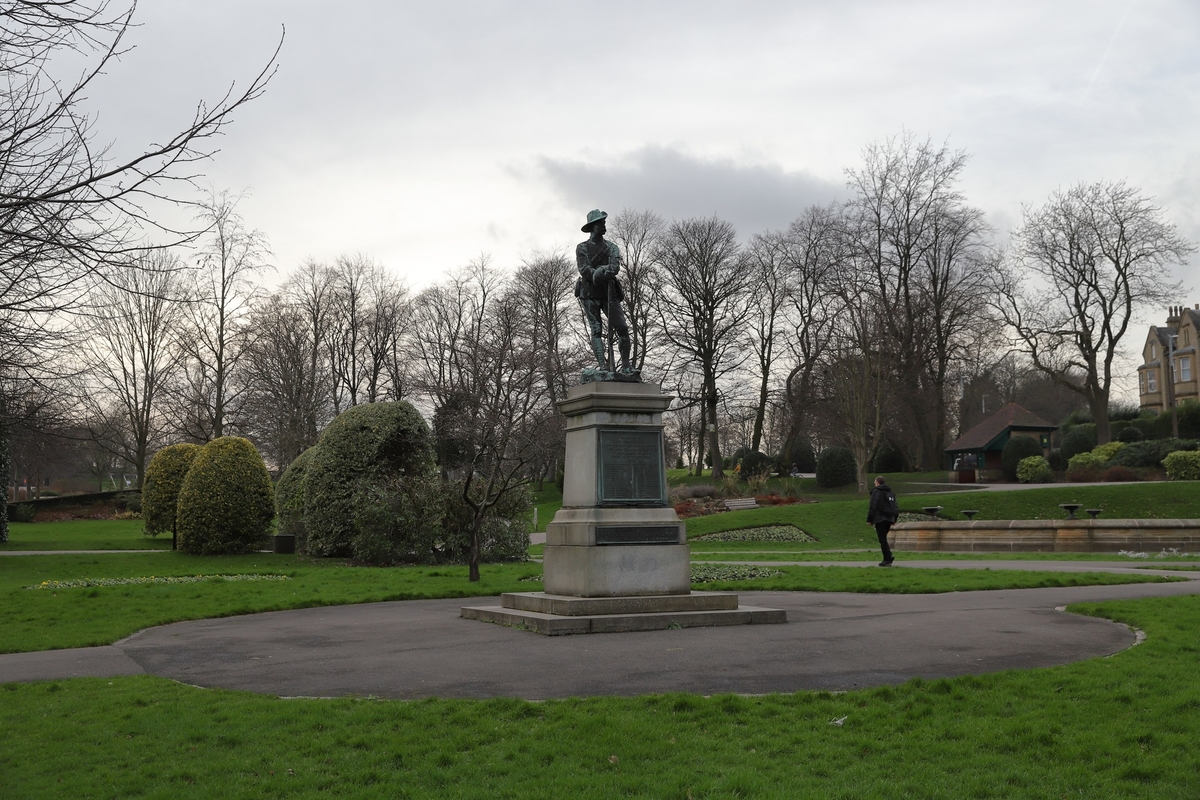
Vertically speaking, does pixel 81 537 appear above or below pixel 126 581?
above

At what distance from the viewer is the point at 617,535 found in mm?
11328

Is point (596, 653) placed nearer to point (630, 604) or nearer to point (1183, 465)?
point (630, 604)

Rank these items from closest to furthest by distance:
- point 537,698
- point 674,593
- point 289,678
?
point 537,698, point 289,678, point 674,593

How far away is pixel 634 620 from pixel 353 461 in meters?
15.0

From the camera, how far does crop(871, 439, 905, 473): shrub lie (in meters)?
58.3

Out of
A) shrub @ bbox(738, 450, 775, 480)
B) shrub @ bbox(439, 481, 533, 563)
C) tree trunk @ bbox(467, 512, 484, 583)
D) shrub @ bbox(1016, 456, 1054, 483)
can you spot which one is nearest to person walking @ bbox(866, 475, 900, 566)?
tree trunk @ bbox(467, 512, 484, 583)

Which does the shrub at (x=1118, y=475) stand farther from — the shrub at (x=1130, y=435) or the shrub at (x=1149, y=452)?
the shrub at (x=1130, y=435)

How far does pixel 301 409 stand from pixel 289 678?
148ft

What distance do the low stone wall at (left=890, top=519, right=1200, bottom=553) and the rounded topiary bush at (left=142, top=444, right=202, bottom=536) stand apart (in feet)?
69.3

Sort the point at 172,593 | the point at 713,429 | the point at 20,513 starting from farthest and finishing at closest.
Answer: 1. the point at 713,429
2. the point at 20,513
3. the point at 172,593

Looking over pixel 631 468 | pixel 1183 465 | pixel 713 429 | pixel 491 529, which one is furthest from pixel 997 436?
pixel 631 468

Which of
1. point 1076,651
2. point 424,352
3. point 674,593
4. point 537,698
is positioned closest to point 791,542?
point 674,593

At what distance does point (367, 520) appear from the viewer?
22.3 m

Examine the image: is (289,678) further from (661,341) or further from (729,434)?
(729,434)
